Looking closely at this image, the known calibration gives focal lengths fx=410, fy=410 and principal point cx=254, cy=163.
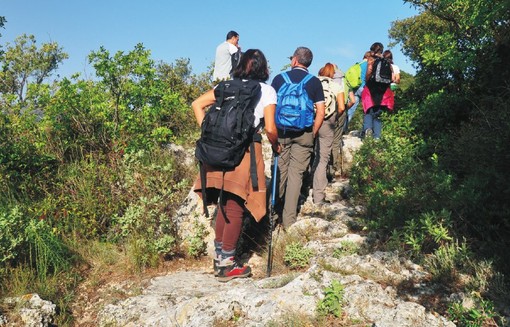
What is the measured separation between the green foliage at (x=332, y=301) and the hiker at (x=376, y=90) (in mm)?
4498

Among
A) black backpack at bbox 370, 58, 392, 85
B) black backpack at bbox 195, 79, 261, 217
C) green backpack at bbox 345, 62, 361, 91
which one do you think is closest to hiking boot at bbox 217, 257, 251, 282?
black backpack at bbox 195, 79, 261, 217

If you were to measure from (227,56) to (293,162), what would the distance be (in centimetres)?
271

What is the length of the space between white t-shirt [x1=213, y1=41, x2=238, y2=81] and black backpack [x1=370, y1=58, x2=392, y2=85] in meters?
2.46

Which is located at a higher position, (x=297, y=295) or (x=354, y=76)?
(x=354, y=76)

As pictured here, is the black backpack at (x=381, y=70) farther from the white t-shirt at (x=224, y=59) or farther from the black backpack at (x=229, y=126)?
the black backpack at (x=229, y=126)

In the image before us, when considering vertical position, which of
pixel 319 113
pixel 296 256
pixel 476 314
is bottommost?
pixel 476 314

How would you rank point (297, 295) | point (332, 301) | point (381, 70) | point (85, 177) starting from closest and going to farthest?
point (332, 301), point (297, 295), point (85, 177), point (381, 70)

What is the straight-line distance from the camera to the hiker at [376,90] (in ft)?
23.5

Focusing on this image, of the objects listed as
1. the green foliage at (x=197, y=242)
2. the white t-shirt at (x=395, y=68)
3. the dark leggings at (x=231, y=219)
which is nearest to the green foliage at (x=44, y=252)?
the green foliage at (x=197, y=242)

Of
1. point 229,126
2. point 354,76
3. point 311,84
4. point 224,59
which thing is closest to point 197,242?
point 229,126

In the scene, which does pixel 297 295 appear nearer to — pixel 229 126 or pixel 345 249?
pixel 345 249

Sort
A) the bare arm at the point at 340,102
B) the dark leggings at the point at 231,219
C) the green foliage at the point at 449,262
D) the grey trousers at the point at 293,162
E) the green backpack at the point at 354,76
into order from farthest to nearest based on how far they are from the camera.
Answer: the green backpack at the point at 354,76
the bare arm at the point at 340,102
the grey trousers at the point at 293,162
the dark leggings at the point at 231,219
the green foliage at the point at 449,262

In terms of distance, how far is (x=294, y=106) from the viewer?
488 centimetres

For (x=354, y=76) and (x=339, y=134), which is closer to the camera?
(x=339, y=134)
